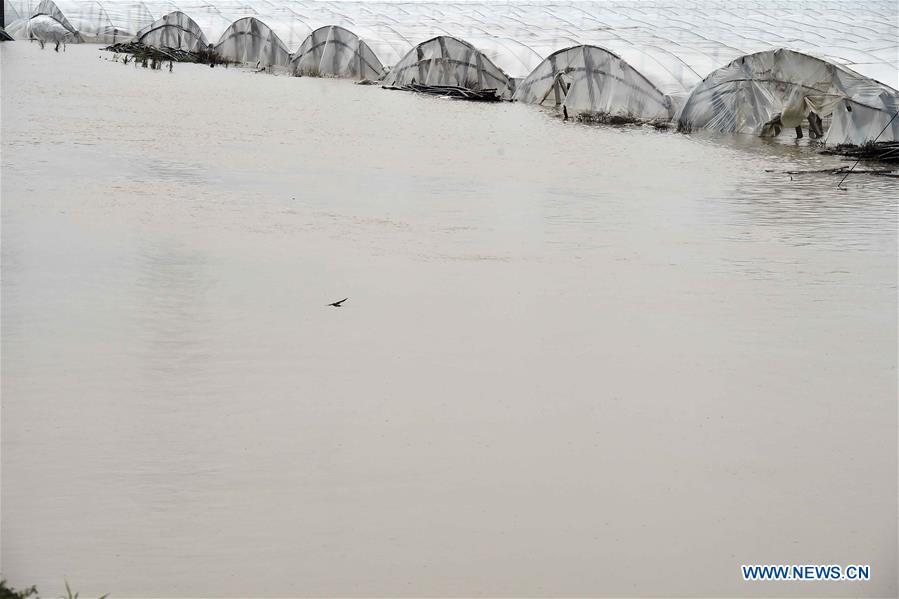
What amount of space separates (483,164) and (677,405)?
344 inches

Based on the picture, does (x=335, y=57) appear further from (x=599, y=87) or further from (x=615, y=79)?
(x=615, y=79)

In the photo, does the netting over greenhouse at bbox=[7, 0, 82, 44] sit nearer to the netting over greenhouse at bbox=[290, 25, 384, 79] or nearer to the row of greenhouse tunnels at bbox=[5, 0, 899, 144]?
the row of greenhouse tunnels at bbox=[5, 0, 899, 144]

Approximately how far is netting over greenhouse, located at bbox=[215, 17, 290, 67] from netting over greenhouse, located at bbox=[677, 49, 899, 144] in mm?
12903

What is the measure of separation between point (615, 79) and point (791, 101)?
3.74 m

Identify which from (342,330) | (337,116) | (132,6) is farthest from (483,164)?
(132,6)

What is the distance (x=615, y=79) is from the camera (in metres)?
21.3

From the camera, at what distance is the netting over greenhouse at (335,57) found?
27.2 m

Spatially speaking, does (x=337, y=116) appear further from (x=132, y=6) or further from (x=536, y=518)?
(x=132, y=6)

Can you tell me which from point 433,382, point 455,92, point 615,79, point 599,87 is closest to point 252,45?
point 455,92

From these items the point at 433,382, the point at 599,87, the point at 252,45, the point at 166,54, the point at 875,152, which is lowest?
the point at 433,382

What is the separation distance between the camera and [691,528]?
5000mm

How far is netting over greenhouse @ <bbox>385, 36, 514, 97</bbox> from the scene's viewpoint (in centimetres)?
2436

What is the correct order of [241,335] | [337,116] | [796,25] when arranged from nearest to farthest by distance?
[241,335] → [337,116] → [796,25]

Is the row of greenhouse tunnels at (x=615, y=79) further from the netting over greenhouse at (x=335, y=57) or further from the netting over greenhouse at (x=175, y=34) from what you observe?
the netting over greenhouse at (x=175, y=34)
